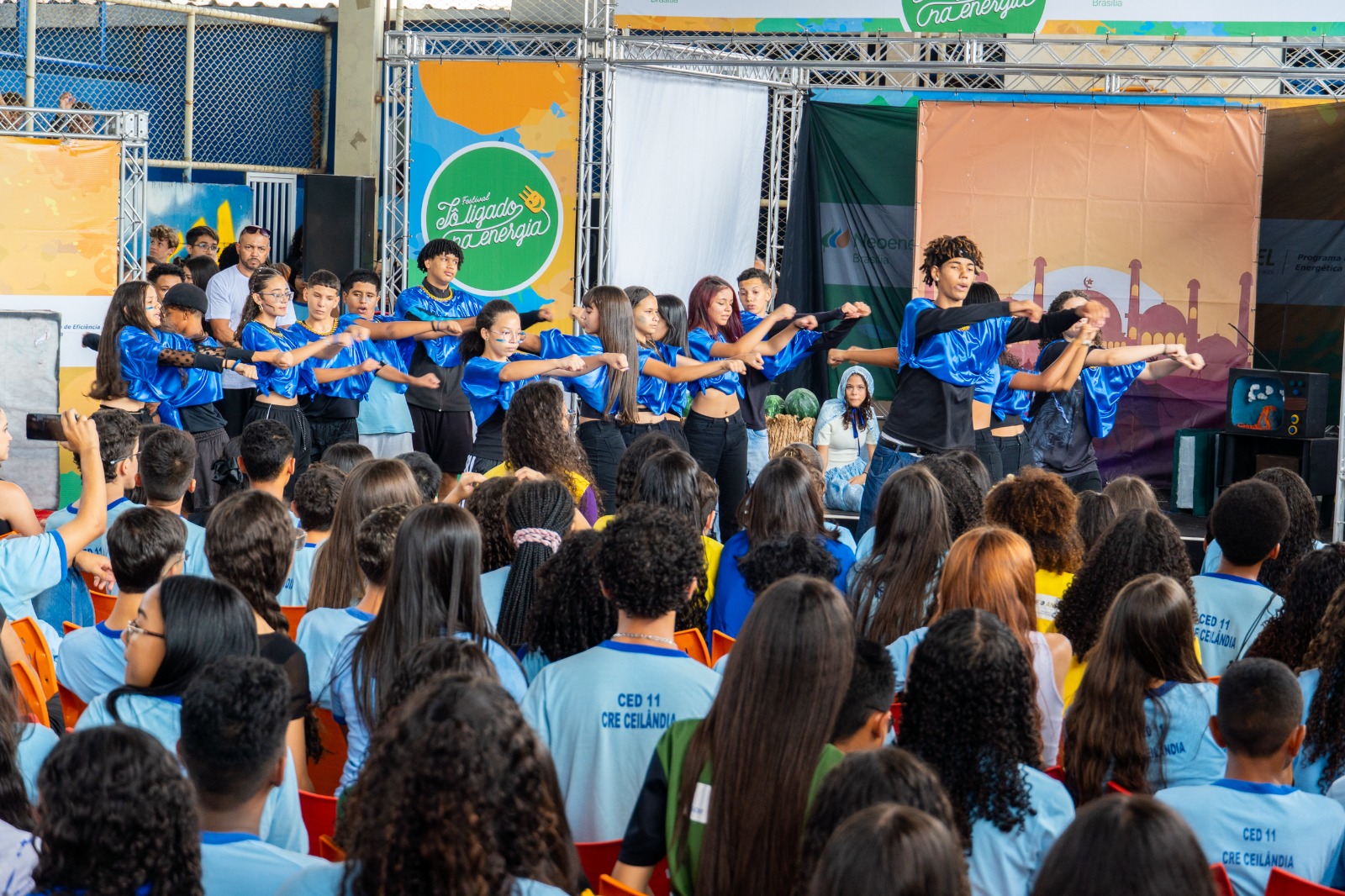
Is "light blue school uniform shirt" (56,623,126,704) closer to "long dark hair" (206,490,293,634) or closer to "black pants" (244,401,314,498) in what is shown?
"long dark hair" (206,490,293,634)

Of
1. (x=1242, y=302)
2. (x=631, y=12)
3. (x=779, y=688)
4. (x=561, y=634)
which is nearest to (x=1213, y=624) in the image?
(x=561, y=634)

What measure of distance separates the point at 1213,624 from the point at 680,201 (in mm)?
6209

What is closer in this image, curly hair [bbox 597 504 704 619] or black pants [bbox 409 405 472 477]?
curly hair [bbox 597 504 704 619]

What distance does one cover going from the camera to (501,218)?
29.2ft

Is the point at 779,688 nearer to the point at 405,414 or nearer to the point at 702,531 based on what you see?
the point at 702,531

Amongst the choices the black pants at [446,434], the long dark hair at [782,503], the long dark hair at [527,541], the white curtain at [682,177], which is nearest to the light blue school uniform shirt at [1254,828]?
the long dark hair at [527,541]

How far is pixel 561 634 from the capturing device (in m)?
3.05

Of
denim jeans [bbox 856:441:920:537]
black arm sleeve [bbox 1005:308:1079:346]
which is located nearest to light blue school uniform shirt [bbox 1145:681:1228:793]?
denim jeans [bbox 856:441:920:537]

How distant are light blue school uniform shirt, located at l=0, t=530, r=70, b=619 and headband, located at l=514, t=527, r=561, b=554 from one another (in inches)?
46.4

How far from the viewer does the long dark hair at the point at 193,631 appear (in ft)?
8.03

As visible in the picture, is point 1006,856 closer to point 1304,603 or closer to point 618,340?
point 1304,603

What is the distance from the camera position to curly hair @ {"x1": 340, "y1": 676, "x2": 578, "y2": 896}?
157cm

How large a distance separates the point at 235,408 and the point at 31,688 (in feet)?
16.7

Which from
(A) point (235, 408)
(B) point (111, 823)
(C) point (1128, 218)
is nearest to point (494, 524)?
(B) point (111, 823)
